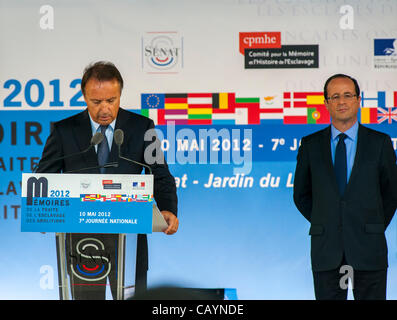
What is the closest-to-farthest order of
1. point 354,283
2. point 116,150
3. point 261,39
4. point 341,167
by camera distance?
point 354,283 → point 341,167 → point 116,150 → point 261,39

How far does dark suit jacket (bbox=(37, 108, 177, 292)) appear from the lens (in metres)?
4.15

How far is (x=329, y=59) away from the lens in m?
4.38

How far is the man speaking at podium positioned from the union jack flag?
1781 mm

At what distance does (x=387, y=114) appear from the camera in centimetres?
436

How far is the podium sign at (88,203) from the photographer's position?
11.6 ft

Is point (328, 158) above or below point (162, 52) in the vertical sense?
below

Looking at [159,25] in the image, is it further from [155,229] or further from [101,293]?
[101,293]

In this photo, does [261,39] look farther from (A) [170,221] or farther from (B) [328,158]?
(A) [170,221]

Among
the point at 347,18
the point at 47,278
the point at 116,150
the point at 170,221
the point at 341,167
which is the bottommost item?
the point at 47,278

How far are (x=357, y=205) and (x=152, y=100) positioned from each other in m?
1.85

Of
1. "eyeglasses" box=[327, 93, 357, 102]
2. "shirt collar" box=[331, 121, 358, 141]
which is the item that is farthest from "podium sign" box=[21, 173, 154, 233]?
"eyeglasses" box=[327, 93, 357, 102]

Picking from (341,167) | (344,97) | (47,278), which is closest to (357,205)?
(341,167)

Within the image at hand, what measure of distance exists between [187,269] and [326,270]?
1169 mm

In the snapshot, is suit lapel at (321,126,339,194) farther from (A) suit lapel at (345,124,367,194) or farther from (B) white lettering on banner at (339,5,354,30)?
(B) white lettering on banner at (339,5,354,30)
